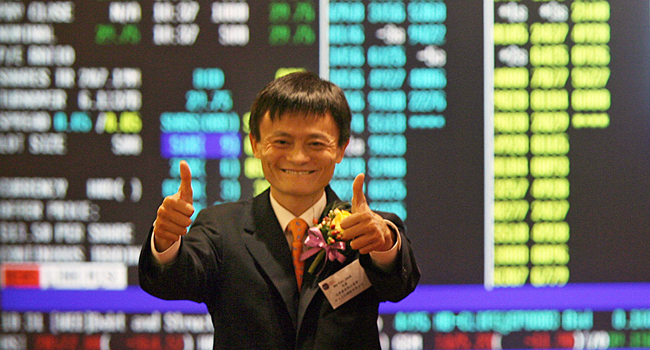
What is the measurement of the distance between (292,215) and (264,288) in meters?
0.17

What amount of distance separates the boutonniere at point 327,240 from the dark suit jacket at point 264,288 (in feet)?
0.12

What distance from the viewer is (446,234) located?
6.38ft

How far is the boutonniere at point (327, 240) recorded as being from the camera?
1.04m

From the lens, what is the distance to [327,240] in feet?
3.41

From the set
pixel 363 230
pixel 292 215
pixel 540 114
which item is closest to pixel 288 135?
pixel 292 215

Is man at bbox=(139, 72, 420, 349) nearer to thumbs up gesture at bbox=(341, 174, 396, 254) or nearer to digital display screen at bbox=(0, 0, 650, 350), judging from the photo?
thumbs up gesture at bbox=(341, 174, 396, 254)

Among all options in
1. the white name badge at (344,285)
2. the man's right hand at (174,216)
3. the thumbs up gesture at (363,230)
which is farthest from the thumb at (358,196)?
the man's right hand at (174,216)

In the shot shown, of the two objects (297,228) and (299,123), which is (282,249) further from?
(299,123)

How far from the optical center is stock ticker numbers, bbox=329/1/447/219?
194cm

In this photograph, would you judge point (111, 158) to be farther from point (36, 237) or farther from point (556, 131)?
point (556, 131)

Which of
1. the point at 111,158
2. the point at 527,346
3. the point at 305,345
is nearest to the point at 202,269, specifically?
the point at 305,345

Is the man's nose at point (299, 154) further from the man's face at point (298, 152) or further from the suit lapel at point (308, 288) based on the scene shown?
the suit lapel at point (308, 288)

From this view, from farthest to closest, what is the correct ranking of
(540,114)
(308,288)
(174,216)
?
(540,114), (308,288), (174,216)

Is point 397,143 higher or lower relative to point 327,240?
higher
